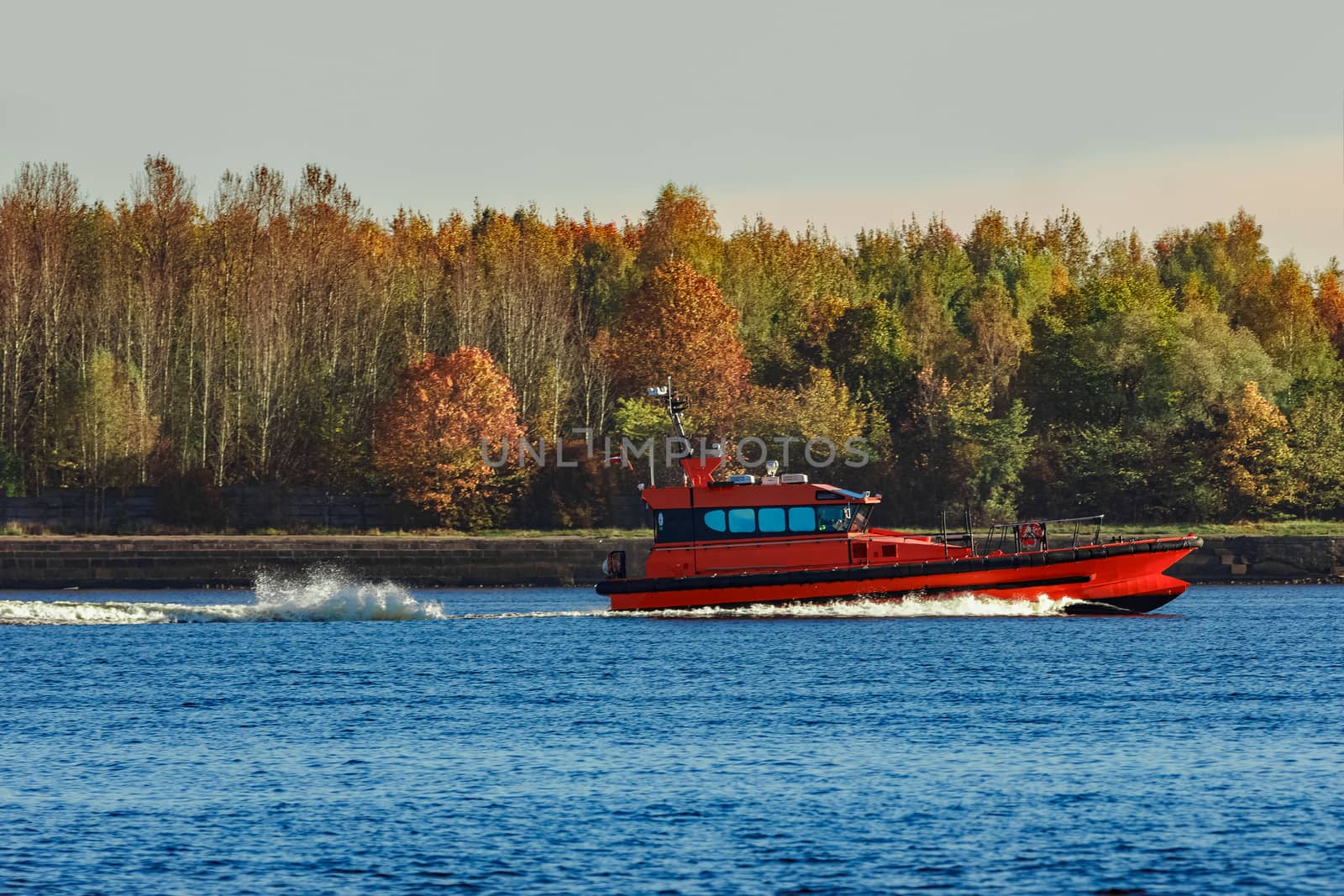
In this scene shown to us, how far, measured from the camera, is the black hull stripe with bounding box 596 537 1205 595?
46812 millimetres

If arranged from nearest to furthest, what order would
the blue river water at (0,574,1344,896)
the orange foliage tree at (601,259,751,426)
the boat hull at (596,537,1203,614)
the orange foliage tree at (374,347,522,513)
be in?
the blue river water at (0,574,1344,896), the boat hull at (596,537,1203,614), the orange foliage tree at (374,347,522,513), the orange foliage tree at (601,259,751,426)

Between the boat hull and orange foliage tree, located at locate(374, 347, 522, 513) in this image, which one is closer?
the boat hull

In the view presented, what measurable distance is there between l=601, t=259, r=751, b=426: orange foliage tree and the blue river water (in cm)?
3817

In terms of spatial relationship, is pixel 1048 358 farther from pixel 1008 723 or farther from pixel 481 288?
pixel 1008 723

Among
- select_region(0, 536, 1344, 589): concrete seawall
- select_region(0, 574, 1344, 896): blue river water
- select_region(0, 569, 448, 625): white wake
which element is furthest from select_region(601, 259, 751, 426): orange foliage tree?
select_region(0, 574, 1344, 896): blue river water

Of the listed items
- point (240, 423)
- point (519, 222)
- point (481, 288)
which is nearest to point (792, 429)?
point (481, 288)

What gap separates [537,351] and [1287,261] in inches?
1965

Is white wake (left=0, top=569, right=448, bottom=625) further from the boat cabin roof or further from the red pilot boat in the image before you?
the boat cabin roof

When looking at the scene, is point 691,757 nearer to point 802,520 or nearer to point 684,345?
point 802,520

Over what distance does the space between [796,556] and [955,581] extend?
13.3 ft

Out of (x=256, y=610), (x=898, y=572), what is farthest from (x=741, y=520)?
(x=256, y=610)

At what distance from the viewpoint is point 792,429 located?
8531 centimetres

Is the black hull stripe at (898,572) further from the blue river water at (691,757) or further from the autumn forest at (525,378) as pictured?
the autumn forest at (525,378)

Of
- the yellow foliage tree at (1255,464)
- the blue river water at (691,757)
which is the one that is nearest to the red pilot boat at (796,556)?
the blue river water at (691,757)
